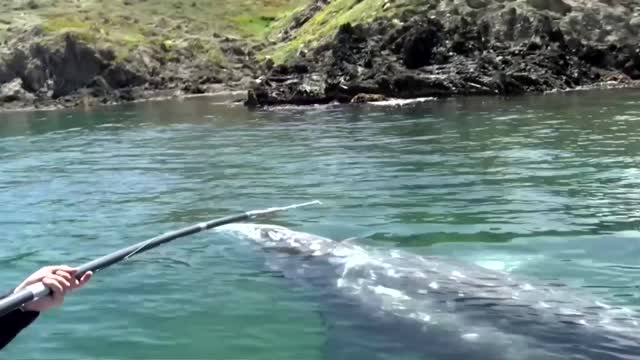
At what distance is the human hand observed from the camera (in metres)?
6.10

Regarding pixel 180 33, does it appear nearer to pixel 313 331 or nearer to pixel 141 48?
pixel 141 48

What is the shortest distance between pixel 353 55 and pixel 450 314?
59792mm

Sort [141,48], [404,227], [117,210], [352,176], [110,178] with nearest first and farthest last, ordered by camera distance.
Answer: [404,227] < [117,210] < [352,176] < [110,178] < [141,48]

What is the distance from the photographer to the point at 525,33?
7031 cm

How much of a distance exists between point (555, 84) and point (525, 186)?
140 ft

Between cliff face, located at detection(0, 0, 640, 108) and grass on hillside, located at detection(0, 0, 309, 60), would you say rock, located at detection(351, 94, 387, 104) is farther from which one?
grass on hillside, located at detection(0, 0, 309, 60)

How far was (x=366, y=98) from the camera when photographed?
59500 mm

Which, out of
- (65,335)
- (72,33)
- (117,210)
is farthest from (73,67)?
(65,335)

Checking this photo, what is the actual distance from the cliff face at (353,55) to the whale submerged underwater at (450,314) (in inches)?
1904

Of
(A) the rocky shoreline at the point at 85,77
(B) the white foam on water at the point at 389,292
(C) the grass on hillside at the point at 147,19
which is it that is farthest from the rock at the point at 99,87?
(B) the white foam on water at the point at 389,292

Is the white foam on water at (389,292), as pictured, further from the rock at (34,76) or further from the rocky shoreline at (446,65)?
the rock at (34,76)

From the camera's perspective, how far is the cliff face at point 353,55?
207ft

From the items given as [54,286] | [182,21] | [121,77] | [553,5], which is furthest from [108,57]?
[54,286]

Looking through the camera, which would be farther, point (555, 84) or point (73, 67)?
point (73, 67)
